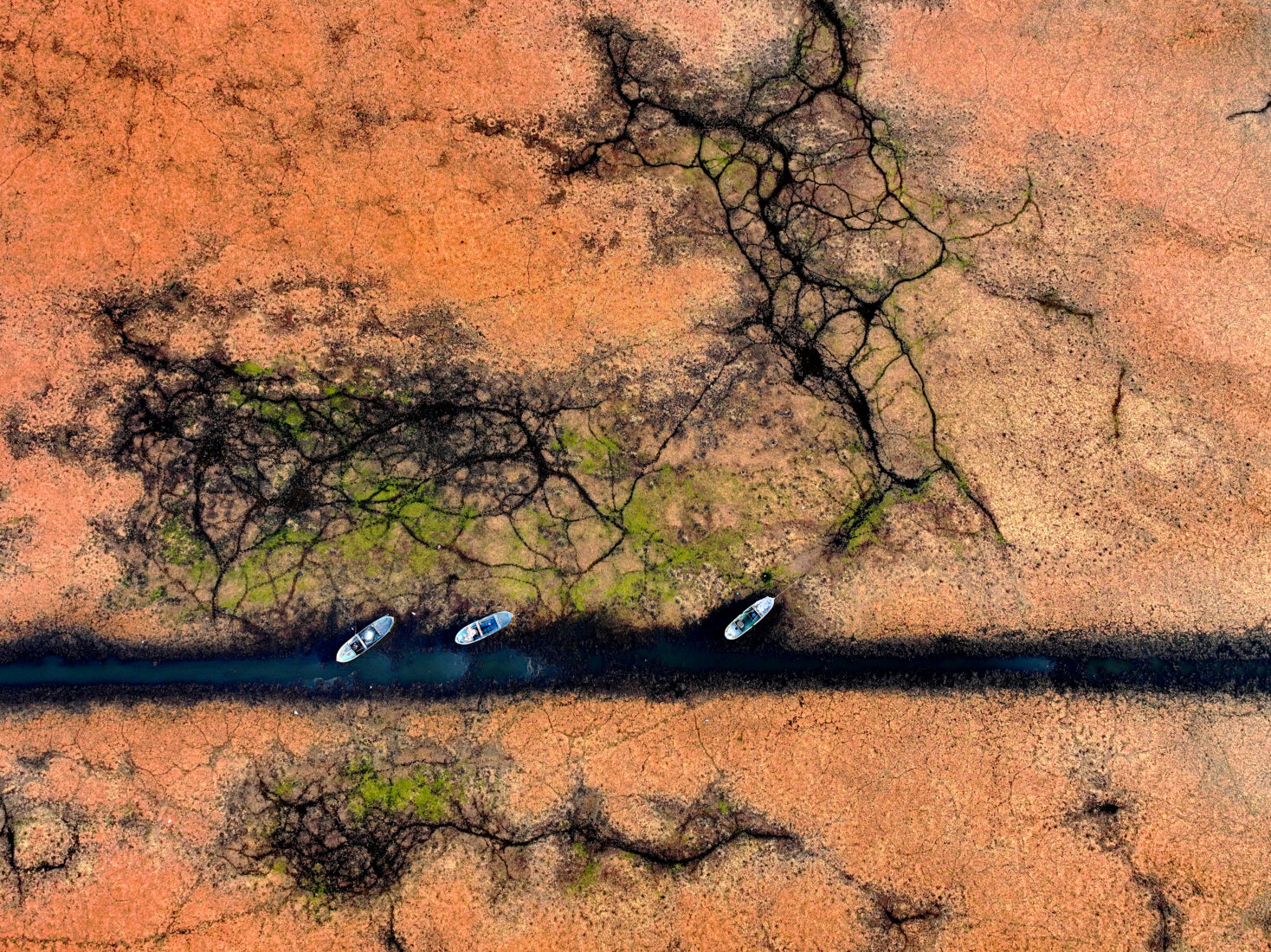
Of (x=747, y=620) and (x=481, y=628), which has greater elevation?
(x=481, y=628)

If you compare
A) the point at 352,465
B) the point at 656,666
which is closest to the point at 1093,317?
the point at 656,666

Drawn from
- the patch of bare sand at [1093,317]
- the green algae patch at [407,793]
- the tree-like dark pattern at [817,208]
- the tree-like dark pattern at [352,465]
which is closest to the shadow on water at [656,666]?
the patch of bare sand at [1093,317]

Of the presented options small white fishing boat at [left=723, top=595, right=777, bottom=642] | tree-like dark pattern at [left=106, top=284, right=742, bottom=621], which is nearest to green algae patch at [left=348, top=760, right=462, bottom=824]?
tree-like dark pattern at [left=106, top=284, right=742, bottom=621]

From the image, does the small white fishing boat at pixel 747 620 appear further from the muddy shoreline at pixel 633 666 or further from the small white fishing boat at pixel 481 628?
the small white fishing boat at pixel 481 628

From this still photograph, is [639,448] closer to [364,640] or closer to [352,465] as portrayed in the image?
[352,465]

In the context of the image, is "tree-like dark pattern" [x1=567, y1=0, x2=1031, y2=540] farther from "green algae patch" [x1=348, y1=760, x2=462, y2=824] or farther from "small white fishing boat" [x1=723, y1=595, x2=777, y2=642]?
"green algae patch" [x1=348, y1=760, x2=462, y2=824]

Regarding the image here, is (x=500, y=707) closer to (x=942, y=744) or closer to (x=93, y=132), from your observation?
(x=942, y=744)
